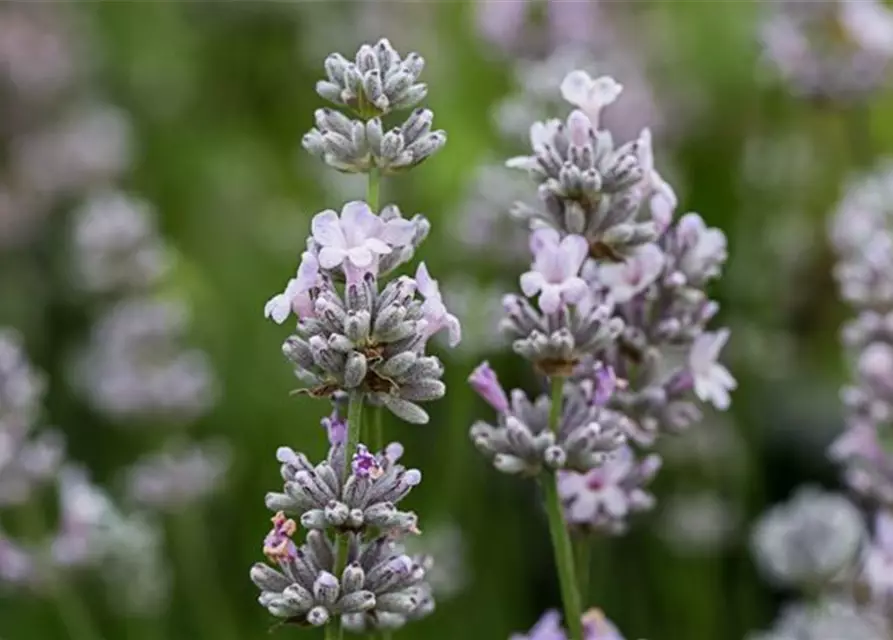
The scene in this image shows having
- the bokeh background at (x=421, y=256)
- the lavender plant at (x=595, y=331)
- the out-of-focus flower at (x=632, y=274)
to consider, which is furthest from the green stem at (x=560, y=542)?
the bokeh background at (x=421, y=256)

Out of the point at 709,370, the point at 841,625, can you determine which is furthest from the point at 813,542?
the point at 709,370

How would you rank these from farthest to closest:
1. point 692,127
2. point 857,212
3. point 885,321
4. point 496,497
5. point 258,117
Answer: point 258,117, point 692,127, point 496,497, point 857,212, point 885,321

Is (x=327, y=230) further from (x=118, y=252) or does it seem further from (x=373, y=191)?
(x=118, y=252)

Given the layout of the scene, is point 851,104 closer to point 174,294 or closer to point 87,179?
point 174,294

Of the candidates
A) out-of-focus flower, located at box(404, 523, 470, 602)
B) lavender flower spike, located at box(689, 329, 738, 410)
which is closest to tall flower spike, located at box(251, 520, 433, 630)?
lavender flower spike, located at box(689, 329, 738, 410)

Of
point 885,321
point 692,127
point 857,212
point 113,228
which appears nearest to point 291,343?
point 885,321

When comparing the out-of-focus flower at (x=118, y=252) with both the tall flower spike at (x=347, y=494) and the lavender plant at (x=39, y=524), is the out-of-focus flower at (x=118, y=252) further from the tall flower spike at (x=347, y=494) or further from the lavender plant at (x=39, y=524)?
the tall flower spike at (x=347, y=494)
